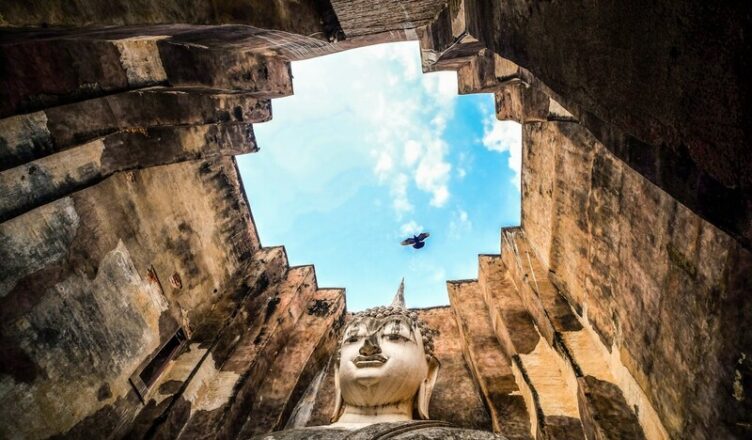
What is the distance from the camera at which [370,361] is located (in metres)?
4.04

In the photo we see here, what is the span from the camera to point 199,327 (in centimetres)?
559

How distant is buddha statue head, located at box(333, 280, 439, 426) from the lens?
3.96 metres

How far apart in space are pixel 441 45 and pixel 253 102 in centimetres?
340

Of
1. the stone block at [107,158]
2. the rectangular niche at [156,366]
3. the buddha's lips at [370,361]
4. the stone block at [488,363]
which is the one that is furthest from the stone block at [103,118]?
the stone block at [488,363]

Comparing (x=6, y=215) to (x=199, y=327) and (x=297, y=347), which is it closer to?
(x=199, y=327)

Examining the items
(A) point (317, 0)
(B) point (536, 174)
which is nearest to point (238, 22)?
(A) point (317, 0)

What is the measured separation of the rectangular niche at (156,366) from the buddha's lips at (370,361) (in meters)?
2.40

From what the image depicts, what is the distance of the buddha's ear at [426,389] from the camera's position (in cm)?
419

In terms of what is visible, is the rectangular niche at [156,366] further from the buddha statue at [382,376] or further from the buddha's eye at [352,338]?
the buddha's eye at [352,338]

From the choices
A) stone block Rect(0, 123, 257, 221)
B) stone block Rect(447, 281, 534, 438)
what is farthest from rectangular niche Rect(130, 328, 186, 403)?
stone block Rect(447, 281, 534, 438)

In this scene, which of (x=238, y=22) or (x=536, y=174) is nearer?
(x=238, y=22)

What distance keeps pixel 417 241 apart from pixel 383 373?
7.09 meters

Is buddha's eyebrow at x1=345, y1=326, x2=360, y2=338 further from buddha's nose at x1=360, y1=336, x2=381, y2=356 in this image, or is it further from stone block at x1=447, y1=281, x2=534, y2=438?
stone block at x1=447, y1=281, x2=534, y2=438

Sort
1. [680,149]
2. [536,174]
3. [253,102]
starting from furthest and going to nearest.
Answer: [253,102] → [536,174] → [680,149]
